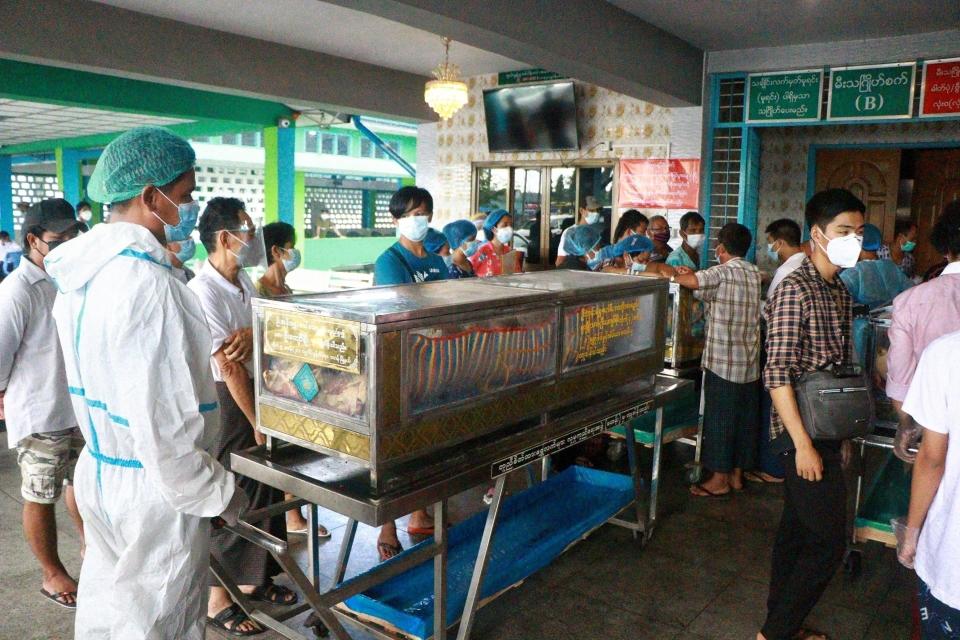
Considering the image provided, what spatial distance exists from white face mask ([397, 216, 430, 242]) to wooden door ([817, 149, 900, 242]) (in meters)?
6.07

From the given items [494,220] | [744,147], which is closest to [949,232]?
[494,220]

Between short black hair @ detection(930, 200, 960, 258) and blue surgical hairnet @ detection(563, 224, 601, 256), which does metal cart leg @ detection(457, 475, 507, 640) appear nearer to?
short black hair @ detection(930, 200, 960, 258)

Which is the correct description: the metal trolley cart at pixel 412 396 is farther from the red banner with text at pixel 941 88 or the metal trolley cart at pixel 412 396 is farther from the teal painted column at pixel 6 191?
the teal painted column at pixel 6 191

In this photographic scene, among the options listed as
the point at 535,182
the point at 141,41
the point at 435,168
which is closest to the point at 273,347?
the point at 141,41

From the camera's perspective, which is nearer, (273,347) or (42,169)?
(273,347)

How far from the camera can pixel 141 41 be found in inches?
273

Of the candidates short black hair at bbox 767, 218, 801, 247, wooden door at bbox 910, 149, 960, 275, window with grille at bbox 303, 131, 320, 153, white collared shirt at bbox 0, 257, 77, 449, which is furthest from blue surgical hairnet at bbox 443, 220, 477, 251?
window with grille at bbox 303, 131, 320, 153

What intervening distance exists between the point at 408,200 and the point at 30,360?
70.9 inches

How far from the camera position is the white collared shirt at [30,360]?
2990 millimetres


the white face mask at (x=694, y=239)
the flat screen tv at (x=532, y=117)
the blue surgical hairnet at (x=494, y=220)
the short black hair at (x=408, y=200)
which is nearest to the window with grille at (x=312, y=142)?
the flat screen tv at (x=532, y=117)

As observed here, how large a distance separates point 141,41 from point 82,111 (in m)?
5.32

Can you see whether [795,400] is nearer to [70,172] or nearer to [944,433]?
[944,433]

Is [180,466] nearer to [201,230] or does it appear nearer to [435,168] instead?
[201,230]

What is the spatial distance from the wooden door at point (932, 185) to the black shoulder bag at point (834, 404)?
688 cm
